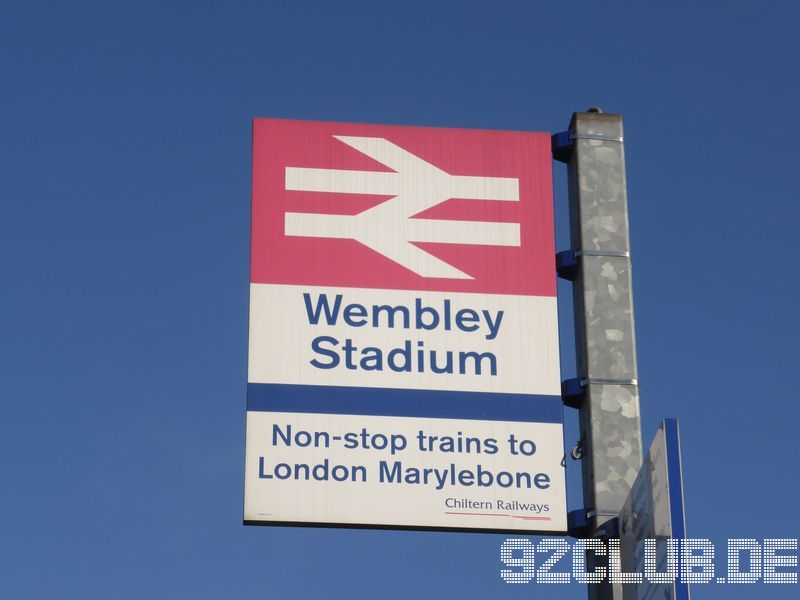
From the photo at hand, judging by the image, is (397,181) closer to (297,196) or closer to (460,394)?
(297,196)

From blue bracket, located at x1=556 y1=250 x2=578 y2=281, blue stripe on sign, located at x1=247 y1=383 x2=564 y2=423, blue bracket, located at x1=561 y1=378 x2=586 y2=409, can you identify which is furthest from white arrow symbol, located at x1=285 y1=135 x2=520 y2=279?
blue bracket, located at x1=561 y1=378 x2=586 y2=409

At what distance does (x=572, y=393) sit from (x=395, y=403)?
1.06m

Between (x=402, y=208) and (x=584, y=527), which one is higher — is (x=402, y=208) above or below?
above

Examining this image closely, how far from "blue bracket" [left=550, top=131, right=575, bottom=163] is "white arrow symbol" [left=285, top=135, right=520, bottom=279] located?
33 centimetres

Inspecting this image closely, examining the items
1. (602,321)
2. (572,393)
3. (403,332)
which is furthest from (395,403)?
(602,321)

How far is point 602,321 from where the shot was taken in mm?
10688

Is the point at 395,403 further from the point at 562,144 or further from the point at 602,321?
the point at 562,144

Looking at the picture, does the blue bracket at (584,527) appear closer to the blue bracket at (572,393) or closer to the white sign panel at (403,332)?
the white sign panel at (403,332)

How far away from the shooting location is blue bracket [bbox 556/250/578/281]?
11.0 metres

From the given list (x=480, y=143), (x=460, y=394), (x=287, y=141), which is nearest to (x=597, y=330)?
(x=460, y=394)

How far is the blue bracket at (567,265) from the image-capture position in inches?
433

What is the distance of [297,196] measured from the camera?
11.4m

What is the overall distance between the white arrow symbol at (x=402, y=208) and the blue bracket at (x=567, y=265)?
1.12 ft

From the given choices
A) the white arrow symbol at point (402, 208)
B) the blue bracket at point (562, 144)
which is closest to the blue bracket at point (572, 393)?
the white arrow symbol at point (402, 208)
